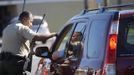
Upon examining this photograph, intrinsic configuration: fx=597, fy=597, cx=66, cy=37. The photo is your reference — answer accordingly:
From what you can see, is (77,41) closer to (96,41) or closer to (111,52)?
(96,41)

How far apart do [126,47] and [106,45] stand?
0.20m

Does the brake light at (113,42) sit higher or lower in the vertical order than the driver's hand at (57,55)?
higher

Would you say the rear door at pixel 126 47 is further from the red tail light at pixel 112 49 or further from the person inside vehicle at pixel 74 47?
the person inside vehicle at pixel 74 47

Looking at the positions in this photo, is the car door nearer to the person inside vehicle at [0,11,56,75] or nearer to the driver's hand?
the driver's hand

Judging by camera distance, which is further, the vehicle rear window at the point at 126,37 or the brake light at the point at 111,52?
the vehicle rear window at the point at 126,37

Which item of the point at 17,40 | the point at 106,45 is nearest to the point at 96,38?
the point at 106,45

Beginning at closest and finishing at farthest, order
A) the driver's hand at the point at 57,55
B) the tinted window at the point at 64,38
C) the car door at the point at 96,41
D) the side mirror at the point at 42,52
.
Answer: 1. the car door at the point at 96,41
2. the driver's hand at the point at 57,55
3. the tinted window at the point at 64,38
4. the side mirror at the point at 42,52

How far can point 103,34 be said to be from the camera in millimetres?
6004

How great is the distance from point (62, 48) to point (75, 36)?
59 centimetres

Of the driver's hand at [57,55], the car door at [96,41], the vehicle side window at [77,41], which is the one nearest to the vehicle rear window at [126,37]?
the car door at [96,41]

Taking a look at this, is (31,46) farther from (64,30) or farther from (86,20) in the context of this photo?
(86,20)

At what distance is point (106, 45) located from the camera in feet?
19.3

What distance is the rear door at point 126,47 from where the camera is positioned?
5.71 m

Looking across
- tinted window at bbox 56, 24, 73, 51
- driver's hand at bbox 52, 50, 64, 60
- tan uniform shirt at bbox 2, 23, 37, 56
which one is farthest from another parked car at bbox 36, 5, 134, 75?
tan uniform shirt at bbox 2, 23, 37, 56
